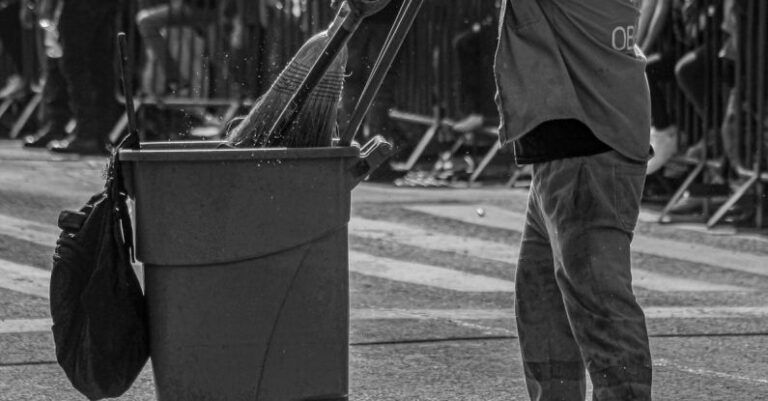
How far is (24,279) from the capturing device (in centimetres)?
748

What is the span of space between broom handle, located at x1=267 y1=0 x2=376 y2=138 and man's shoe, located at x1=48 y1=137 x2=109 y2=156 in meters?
A: 9.36

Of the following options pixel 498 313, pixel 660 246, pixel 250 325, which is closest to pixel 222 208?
pixel 250 325

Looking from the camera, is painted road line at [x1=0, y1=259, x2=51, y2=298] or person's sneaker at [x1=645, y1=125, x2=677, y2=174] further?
person's sneaker at [x1=645, y1=125, x2=677, y2=174]

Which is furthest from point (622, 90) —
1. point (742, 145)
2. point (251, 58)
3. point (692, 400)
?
point (251, 58)

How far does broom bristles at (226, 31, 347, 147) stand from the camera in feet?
13.6

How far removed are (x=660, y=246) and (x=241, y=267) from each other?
542cm

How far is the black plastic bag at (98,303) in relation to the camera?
161 inches

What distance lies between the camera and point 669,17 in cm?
1082

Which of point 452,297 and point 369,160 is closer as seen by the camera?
point 369,160

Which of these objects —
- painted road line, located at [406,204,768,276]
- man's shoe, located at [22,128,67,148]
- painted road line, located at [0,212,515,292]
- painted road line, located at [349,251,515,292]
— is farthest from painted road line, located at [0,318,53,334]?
man's shoe, located at [22,128,67,148]

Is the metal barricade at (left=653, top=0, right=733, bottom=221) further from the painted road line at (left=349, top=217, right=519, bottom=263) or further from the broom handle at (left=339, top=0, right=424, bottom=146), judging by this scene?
the broom handle at (left=339, top=0, right=424, bottom=146)

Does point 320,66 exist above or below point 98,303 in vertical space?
above

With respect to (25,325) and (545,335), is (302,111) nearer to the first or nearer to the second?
(545,335)

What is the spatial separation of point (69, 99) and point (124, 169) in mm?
10601
